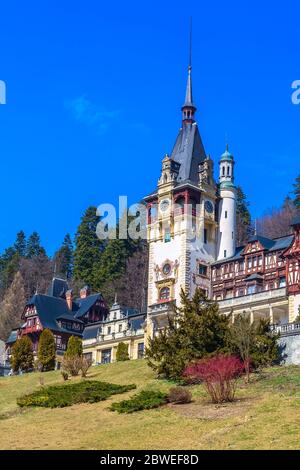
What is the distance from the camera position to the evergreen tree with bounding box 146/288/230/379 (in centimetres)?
5044

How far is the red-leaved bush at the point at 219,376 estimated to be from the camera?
139 ft

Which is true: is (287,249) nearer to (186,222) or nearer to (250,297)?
(250,297)

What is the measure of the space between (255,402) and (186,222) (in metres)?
38.9

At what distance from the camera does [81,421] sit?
42.0 metres

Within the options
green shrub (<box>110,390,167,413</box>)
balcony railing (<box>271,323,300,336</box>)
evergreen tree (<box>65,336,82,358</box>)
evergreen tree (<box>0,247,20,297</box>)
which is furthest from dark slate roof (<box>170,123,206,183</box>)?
evergreen tree (<box>0,247,20,297</box>)

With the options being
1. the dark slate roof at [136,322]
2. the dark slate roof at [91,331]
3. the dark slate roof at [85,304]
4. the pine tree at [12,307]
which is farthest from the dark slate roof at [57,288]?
the dark slate roof at [136,322]

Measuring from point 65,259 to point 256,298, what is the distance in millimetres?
64202

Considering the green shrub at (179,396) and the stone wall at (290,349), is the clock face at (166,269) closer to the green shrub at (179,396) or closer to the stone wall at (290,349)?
the stone wall at (290,349)

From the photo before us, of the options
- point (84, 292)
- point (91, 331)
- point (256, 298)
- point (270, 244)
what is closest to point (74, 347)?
point (256, 298)

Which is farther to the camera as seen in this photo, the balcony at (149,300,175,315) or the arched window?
the arched window

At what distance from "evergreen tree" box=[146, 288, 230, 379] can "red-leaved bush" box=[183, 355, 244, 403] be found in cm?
371

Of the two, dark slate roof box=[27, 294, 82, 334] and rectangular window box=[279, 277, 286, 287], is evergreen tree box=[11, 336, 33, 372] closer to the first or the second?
dark slate roof box=[27, 294, 82, 334]

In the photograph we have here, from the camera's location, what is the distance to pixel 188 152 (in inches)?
3307
